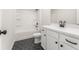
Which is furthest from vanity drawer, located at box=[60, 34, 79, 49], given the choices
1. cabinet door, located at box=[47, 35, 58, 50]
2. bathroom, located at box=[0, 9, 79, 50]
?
cabinet door, located at box=[47, 35, 58, 50]

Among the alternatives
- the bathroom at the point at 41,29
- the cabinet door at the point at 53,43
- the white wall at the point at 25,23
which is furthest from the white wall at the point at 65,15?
the white wall at the point at 25,23

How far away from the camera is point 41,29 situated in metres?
2.08

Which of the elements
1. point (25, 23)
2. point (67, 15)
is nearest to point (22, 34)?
point (25, 23)

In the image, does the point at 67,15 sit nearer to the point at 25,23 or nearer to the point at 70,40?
the point at 70,40

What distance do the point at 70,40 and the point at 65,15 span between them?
3.17 feet

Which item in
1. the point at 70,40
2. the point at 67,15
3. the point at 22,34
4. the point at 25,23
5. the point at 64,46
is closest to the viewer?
the point at 70,40

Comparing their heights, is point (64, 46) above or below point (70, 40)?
below

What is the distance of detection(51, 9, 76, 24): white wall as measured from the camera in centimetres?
159

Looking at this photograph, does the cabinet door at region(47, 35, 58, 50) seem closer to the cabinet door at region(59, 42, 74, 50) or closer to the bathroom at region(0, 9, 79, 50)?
the bathroom at region(0, 9, 79, 50)

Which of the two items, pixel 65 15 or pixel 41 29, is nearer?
pixel 65 15

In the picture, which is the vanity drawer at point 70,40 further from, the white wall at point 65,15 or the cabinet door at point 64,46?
the white wall at point 65,15
